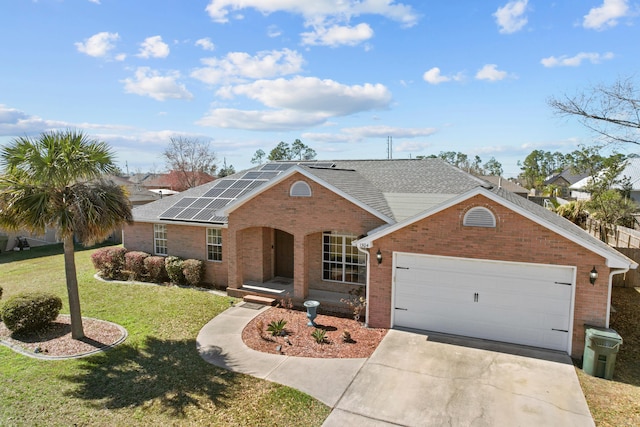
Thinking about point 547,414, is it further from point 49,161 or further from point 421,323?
point 49,161

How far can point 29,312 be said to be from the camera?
11133mm

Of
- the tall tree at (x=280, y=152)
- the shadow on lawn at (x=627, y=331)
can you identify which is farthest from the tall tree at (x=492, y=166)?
the shadow on lawn at (x=627, y=331)

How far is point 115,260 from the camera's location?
59.4ft

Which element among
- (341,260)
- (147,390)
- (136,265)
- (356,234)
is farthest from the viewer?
(136,265)

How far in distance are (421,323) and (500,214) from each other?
4.03m

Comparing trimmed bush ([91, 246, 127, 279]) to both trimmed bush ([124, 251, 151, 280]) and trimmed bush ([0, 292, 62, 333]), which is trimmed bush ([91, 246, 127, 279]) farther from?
trimmed bush ([0, 292, 62, 333])

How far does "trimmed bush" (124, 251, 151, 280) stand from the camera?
17641 millimetres

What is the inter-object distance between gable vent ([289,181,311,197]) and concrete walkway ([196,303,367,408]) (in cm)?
521

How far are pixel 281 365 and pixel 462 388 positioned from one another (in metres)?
4.32

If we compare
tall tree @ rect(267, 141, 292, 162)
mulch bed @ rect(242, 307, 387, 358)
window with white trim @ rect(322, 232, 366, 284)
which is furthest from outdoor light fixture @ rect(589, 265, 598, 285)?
tall tree @ rect(267, 141, 292, 162)

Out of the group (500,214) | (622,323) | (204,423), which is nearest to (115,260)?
(204,423)

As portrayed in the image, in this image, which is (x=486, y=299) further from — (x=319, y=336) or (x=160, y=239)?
(x=160, y=239)

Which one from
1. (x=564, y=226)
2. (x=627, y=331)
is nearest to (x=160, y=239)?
(x=564, y=226)

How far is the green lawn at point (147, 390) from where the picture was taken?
7.46 metres
